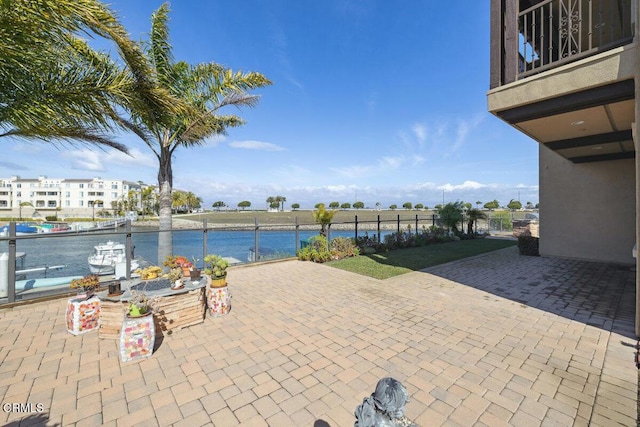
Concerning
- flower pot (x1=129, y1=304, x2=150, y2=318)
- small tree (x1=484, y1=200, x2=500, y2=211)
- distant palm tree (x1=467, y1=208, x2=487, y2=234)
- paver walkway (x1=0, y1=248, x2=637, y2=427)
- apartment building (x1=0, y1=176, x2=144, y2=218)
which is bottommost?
paver walkway (x1=0, y1=248, x2=637, y2=427)

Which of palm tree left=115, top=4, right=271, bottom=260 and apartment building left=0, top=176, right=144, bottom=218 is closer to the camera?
palm tree left=115, top=4, right=271, bottom=260

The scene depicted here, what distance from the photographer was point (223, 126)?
32.7ft

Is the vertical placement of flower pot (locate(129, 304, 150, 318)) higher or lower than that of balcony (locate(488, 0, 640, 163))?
lower

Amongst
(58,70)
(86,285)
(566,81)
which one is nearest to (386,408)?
(86,285)

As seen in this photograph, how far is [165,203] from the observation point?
751cm

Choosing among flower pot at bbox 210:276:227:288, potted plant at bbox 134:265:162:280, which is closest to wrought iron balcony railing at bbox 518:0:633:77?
flower pot at bbox 210:276:227:288

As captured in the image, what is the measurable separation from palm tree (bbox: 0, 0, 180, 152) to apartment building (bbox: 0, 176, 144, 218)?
76.3 metres

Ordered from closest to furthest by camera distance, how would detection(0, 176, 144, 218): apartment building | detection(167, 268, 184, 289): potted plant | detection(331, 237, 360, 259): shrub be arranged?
detection(167, 268, 184, 289): potted plant, detection(331, 237, 360, 259): shrub, detection(0, 176, 144, 218): apartment building

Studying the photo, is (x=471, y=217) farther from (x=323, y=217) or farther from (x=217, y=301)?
(x=217, y=301)

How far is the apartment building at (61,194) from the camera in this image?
68.1 m

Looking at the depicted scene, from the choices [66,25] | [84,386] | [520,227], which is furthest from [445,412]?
[520,227]

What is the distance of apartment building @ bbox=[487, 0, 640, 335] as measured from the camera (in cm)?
344

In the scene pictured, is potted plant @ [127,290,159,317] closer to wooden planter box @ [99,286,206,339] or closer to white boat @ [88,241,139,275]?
wooden planter box @ [99,286,206,339]

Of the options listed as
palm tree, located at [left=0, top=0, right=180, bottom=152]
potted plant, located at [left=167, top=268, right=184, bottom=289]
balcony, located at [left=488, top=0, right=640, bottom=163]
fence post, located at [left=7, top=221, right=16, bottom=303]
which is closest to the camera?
palm tree, located at [left=0, top=0, right=180, bottom=152]
